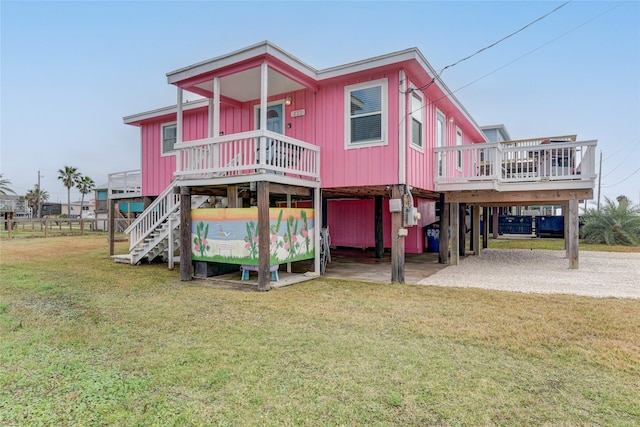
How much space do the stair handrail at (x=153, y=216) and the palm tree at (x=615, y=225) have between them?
18052mm

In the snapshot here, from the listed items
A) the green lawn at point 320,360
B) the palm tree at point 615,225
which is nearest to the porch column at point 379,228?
the green lawn at point 320,360

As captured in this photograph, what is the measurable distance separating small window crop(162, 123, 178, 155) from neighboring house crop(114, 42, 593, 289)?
94.1 inches

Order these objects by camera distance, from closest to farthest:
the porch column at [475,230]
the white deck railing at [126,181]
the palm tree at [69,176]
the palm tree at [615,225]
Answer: the porch column at [475,230] < the white deck railing at [126,181] < the palm tree at [615,225] < the palm tree at [69,176]

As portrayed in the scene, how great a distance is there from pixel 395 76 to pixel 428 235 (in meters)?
7.43

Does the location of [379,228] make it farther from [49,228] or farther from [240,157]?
[49,228]

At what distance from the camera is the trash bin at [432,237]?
1296cm

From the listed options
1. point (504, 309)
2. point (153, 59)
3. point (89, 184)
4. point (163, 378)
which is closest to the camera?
point (163, 378)

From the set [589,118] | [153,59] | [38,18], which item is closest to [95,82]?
[153,59]

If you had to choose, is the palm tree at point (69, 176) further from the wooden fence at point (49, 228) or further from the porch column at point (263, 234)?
the porch column at point (263, 234)

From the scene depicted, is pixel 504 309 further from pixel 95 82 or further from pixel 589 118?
pixel 95 82

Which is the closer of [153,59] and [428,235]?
[428,235]

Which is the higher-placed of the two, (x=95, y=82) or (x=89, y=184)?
(x=95, y=82)

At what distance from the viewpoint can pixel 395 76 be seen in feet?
23.7

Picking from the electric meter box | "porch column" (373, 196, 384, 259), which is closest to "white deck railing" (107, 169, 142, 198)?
"porch column" (373, 196, 384, 259)
